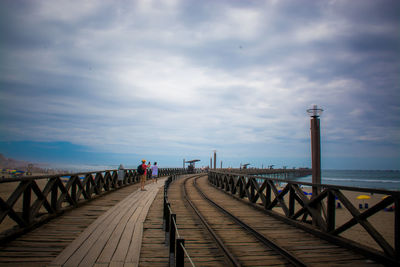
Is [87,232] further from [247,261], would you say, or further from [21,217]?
[247,261]

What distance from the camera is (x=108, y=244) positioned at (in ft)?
15.8

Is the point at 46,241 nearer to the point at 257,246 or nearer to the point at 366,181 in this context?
the point at 257,246

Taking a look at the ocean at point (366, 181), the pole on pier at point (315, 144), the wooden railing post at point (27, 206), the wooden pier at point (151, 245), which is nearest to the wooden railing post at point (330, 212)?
the wooden pier at point (151, 245)

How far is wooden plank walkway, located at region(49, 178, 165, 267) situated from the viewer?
399cm

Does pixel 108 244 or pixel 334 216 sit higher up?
pixel 334 216

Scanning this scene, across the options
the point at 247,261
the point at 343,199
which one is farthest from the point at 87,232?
the point at 343,199

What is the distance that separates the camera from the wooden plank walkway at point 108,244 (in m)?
3.99

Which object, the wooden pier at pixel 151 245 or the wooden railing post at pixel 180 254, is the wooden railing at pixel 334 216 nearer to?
the wooden pier at pixel 151 245

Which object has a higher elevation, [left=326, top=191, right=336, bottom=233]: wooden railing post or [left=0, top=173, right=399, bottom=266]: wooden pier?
[left=326, top=191, right=336, bottom=233]: wooden railing post

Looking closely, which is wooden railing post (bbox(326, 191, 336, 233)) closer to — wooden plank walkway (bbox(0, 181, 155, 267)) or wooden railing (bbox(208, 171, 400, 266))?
wooden railing (bbox(208, 171, 400, 266))

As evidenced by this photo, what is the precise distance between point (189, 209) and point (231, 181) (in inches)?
191

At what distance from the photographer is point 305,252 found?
4.71m

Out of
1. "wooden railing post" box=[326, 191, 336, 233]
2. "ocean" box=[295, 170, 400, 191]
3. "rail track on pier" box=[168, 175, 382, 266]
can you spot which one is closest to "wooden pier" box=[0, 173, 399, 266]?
"rail track on pier" box=[168, 175, 382, 266]

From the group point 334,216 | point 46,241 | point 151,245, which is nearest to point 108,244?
point 151,245
